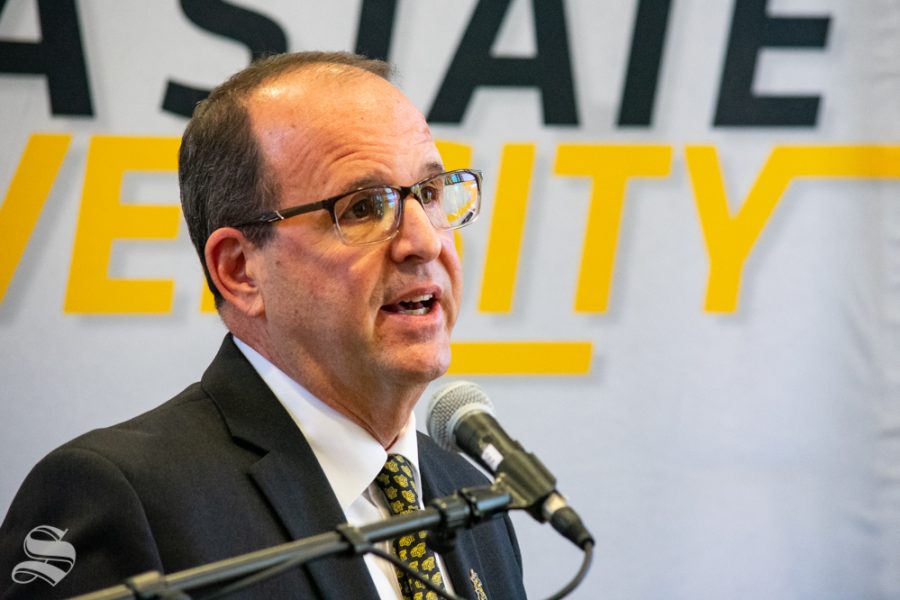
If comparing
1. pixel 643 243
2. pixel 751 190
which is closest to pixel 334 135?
pixel 643 243

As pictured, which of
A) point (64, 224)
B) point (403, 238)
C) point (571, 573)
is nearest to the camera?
point (403, 238)

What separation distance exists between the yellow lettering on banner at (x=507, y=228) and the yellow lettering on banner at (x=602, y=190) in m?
0.10

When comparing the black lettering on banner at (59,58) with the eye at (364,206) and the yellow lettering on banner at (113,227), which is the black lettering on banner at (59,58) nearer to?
the yellow lettering on banner at (113,227)

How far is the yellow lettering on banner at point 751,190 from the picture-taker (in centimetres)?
326

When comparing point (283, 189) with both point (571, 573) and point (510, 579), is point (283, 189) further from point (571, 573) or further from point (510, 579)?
point (571, 573)

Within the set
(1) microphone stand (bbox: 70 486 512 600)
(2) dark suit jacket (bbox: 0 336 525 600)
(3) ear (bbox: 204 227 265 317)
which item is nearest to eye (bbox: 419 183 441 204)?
(3) ear (bbox: 204 227 265 317)

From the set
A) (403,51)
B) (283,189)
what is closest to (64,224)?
(403,51)

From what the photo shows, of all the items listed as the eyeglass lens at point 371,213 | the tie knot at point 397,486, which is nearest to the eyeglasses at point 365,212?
the eyeglass lens at point 371,213

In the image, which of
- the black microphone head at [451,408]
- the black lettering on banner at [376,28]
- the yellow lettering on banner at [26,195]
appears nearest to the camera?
the black microphone head at [451,408]

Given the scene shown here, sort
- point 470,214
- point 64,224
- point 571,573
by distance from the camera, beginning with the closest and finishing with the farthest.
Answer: point 470,214 < point 64,224 < point 571,573

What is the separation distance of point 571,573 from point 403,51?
4.91 feet

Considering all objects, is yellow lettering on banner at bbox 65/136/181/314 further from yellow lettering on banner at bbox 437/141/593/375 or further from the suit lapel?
the suit lapel

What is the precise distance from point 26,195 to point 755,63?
6.67 feet

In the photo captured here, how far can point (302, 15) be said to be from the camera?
122 inches
